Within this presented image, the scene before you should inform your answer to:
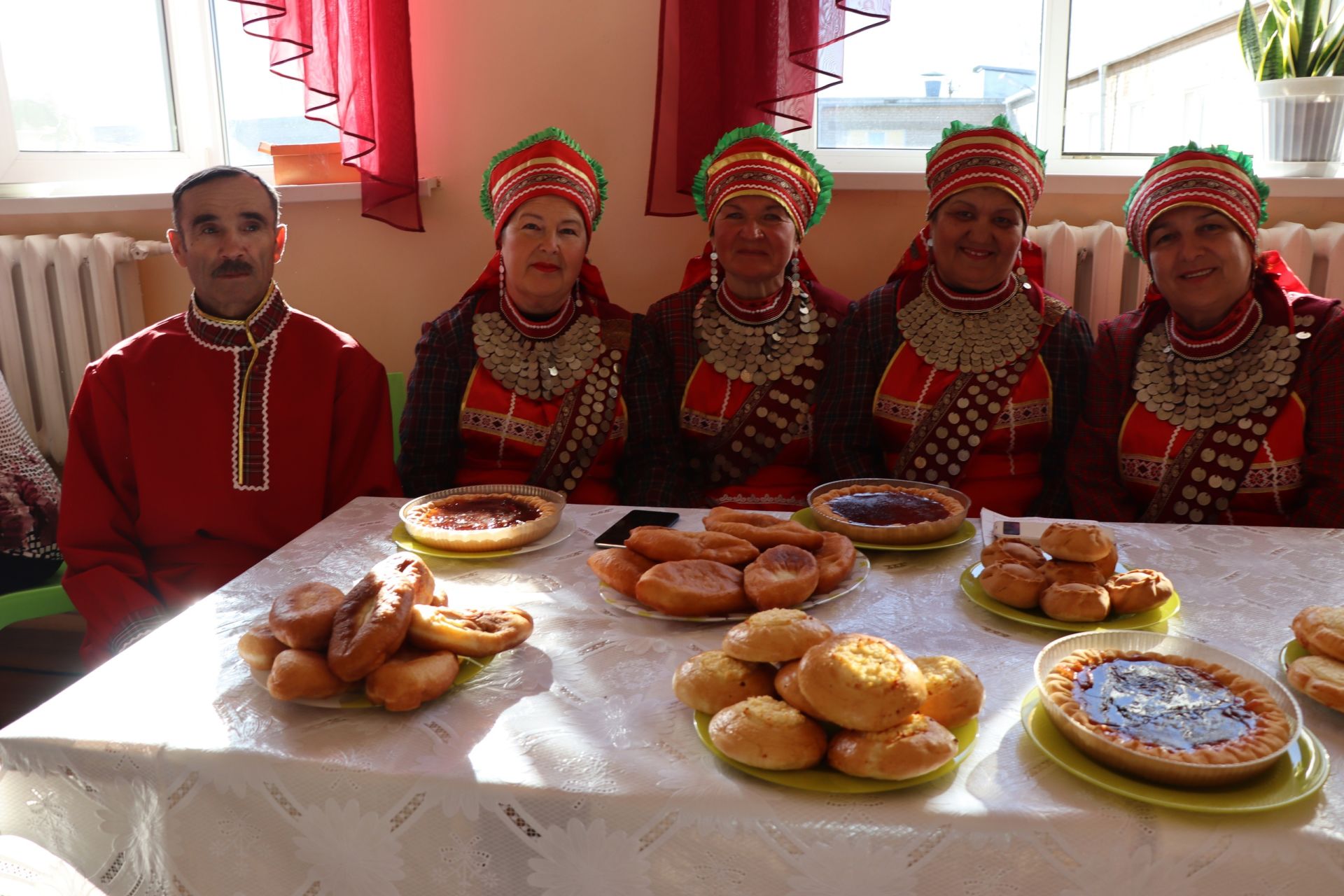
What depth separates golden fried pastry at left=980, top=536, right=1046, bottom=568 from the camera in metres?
1.22

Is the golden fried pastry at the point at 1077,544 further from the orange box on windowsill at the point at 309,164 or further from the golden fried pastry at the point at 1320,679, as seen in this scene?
the orange box on windowsill at the point at 309,164

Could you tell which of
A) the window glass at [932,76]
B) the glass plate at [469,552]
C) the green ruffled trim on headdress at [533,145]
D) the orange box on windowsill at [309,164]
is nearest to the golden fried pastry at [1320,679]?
the glass plate at [469,552]

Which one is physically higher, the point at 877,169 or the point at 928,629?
the point at 877,169

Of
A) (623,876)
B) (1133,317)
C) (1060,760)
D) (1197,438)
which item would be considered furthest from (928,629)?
(1133,317)

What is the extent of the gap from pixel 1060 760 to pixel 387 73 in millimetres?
2414

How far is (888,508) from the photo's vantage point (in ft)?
4.89

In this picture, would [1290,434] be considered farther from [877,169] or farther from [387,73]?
[387,73]

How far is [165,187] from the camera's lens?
2998mm

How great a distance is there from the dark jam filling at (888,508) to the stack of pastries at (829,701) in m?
0.49

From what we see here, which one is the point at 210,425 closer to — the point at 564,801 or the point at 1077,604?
the point at 564,801

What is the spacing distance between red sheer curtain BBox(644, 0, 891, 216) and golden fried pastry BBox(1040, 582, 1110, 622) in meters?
1.71

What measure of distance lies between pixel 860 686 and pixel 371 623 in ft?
1.56

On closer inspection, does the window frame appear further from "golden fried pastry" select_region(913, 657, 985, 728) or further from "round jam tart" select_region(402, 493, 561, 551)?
"golden fried pastry" select_region(913, 657, 985, 728)

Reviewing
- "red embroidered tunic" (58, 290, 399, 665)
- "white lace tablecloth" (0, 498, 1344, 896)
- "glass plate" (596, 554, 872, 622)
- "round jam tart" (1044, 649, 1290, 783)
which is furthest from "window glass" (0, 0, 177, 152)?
"round jam tart" (1044, 649, 1290, 783)
